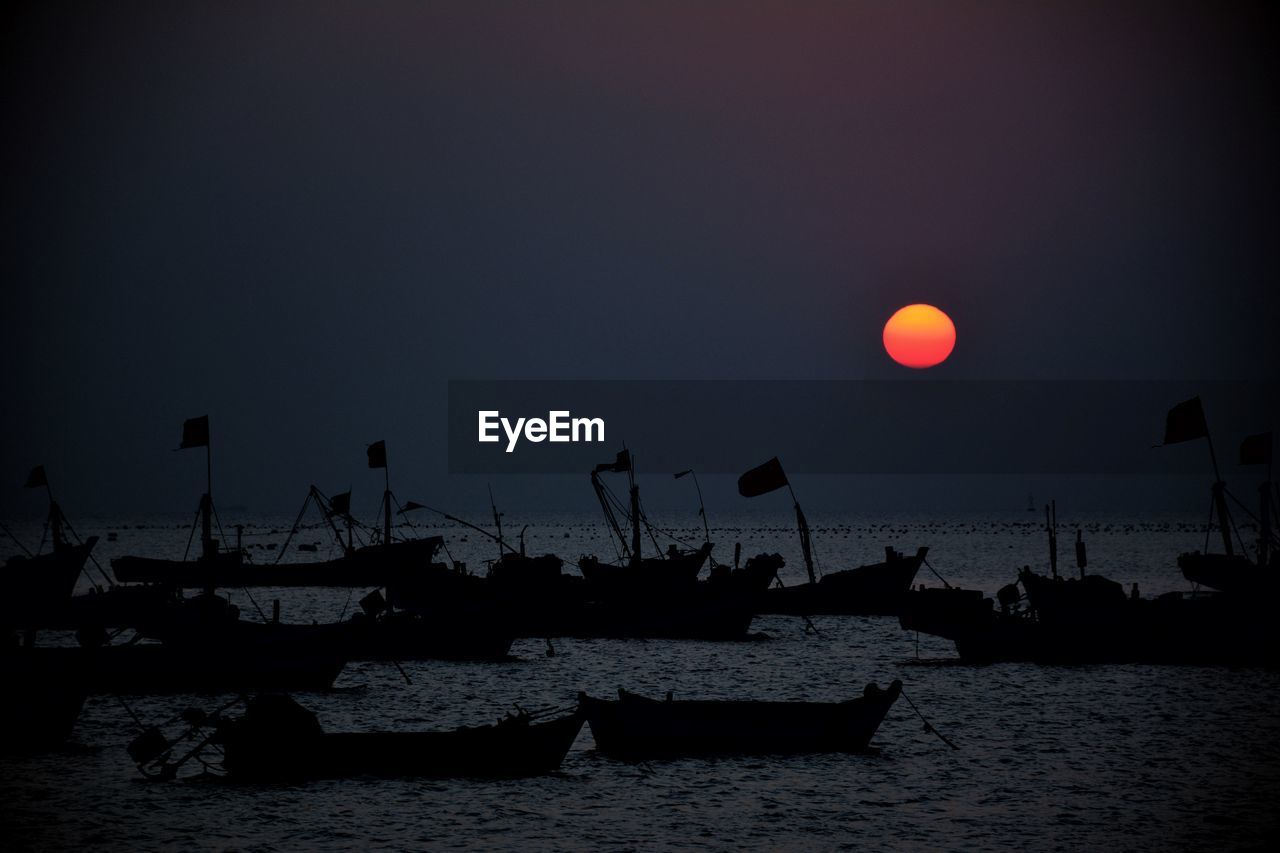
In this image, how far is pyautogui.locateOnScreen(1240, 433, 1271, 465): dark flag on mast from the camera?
55469 mm

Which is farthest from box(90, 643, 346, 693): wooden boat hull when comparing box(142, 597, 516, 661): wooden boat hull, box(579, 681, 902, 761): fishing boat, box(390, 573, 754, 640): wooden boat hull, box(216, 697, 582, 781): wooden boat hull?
box(390, 573, 754, 640): wooden boat hull

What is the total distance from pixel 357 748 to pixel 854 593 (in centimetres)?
5267

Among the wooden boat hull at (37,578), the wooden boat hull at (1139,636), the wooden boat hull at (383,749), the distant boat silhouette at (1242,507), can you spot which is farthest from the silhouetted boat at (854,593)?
the wooden boat hull at (383,749)

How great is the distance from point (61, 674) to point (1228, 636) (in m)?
47.1

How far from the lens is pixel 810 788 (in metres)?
31.5

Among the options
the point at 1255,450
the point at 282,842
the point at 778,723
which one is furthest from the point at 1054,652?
the point at 282,842

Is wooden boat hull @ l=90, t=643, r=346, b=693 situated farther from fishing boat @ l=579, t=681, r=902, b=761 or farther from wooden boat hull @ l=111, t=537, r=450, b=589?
wooden boat hull @ l=111, t=537, r=450, b=589

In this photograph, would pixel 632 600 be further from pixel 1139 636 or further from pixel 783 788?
pixel 783 788

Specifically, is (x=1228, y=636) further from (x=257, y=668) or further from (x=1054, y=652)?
(x=257, y=668)

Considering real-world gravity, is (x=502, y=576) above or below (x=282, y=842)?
above

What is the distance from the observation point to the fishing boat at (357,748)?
30.4 meters

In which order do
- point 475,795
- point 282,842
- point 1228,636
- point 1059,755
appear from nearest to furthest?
point 282,842, point 475,795, point 1059,755, point 1228,636

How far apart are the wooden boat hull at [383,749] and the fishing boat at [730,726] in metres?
2.33

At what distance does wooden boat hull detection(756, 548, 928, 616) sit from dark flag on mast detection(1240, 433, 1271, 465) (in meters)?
25.0
